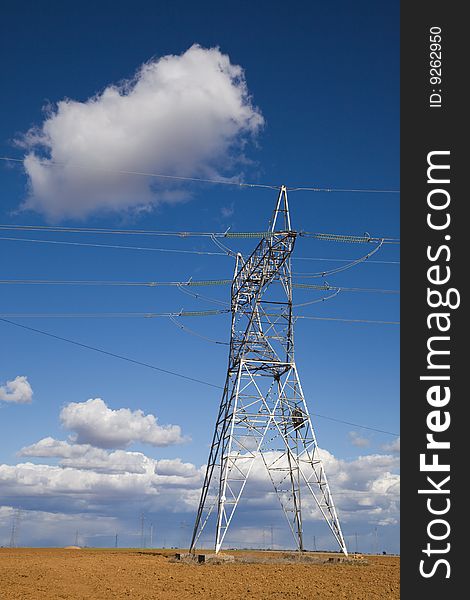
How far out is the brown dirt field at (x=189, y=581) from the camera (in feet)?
85.9

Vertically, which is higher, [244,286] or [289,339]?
[244,286]

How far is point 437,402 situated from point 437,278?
126 inches

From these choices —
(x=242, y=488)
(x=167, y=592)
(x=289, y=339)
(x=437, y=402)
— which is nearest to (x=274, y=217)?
(x=289, y=339)

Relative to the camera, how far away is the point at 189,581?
99.7 ft

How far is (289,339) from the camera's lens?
147ft

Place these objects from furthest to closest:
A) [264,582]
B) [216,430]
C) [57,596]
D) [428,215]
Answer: [216,430]
[264,582]
[57,596]
[428,215]

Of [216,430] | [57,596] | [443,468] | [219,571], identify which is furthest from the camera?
[216,430]

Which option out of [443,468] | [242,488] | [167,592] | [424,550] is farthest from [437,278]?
[242,488]

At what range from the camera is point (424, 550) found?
17.6m

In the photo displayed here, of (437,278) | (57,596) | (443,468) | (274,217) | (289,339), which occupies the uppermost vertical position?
(274,217)

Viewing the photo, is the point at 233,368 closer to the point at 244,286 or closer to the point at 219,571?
the point at 244,286

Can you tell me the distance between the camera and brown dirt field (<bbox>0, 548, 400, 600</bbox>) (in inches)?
1030

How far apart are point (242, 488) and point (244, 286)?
12.8m

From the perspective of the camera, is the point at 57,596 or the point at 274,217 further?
the point at 274,217
